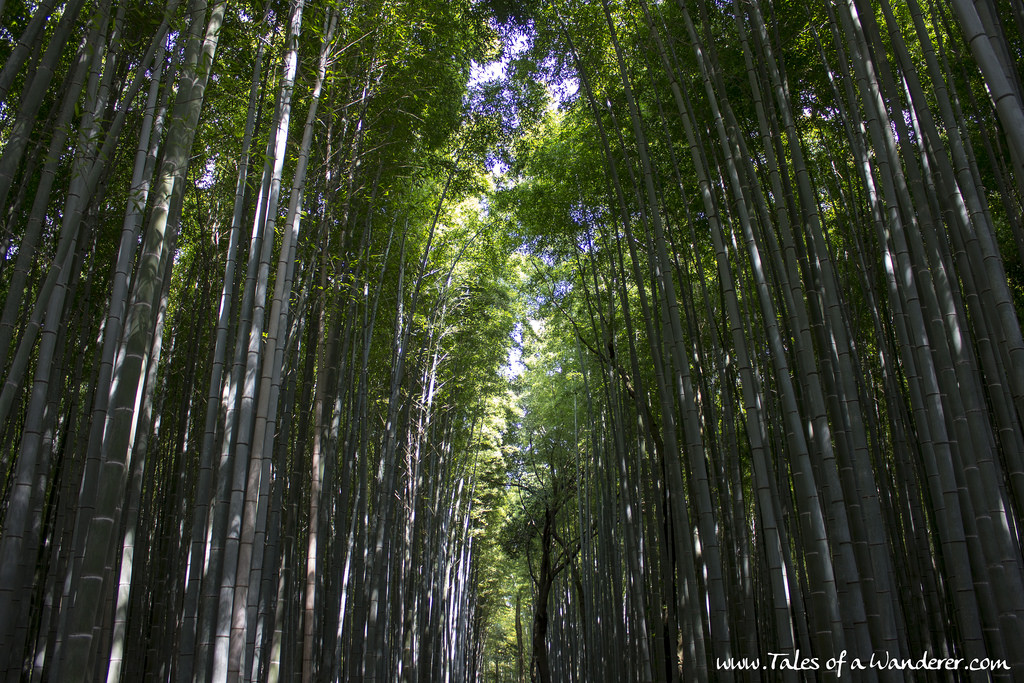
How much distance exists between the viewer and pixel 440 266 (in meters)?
7.00

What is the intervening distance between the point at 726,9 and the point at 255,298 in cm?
357

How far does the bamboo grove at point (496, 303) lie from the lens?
2.15 m

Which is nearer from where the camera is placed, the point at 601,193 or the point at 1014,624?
the point at 1014,624

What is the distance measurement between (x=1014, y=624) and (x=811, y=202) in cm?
155

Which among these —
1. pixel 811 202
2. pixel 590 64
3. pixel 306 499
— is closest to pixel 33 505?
pixel 306 499

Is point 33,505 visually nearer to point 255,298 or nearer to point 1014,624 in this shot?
point 255,298

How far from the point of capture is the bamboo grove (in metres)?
2.15

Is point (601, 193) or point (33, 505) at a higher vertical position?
point (601, 193)

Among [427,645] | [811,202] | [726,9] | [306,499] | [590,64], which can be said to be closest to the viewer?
[811,202]

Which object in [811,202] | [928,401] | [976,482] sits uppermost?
[811,202]

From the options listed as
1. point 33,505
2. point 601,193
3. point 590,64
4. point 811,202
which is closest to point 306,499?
point 33,505

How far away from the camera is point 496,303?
27.5 feet

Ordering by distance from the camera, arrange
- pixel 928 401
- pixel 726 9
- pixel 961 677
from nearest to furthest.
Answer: pixel 928 401
pixel 961 677
pixel 726 9

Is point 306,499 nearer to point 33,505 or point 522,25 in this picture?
point 33,505
